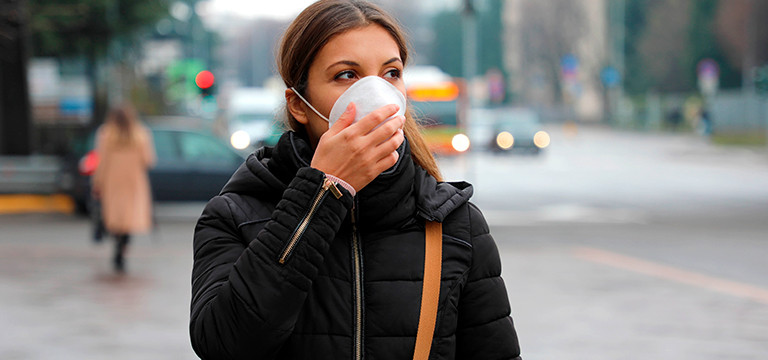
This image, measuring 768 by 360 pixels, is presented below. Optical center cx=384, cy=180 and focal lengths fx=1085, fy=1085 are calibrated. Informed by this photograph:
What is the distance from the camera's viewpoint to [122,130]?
34.9 feet

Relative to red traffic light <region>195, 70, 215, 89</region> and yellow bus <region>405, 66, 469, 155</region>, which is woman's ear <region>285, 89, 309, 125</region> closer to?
red traffic light <region>195, 70, 215, 89</region>

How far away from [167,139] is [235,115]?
1065cm

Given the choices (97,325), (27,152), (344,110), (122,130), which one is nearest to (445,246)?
(344,110)

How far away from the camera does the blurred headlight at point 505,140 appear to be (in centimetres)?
3822

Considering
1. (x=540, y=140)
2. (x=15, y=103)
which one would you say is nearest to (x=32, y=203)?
(x=15, y=103)

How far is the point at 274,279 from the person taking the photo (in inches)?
70.9

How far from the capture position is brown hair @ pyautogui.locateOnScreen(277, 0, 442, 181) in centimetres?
196

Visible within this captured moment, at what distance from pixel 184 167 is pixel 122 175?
17.2ft

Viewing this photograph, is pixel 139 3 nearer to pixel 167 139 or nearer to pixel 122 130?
pixel 167 139

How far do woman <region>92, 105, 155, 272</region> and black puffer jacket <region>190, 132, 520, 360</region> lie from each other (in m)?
8.70

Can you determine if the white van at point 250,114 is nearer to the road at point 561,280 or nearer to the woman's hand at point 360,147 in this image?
the road at point 561,280

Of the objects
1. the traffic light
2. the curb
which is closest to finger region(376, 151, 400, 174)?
the curb

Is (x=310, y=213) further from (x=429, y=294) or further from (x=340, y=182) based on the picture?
(x=429, y=294)

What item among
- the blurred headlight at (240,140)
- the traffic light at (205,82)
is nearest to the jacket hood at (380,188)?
the blurred headlight at (240,140)
